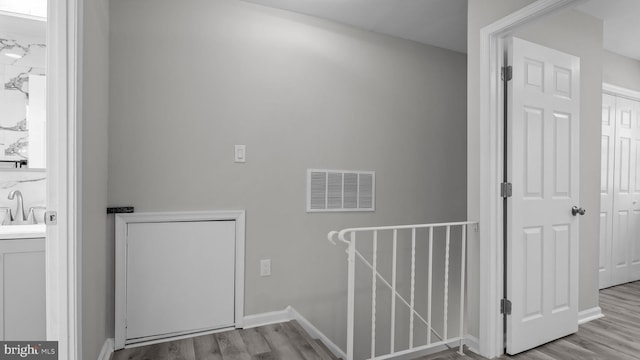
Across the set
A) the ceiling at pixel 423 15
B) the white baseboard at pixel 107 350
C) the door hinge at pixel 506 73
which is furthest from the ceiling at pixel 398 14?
the white baseboard at pixel 107 350

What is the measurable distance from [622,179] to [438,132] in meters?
2.02

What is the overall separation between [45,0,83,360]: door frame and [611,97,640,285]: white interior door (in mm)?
A: 4521

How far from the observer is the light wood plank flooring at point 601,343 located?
82.6 inches

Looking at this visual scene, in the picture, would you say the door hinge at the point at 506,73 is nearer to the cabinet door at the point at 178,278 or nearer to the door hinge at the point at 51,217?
the cabinet door at the point at 178,278

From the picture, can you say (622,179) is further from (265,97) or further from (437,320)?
(265,97)

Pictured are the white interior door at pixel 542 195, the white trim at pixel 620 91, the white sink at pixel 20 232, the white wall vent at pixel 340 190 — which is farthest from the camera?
the white trim at pixel 620 91

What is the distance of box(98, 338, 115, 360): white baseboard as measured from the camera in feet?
6.22

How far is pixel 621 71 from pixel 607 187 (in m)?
1.22

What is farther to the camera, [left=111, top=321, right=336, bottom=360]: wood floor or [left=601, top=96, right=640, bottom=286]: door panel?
[left=601, top=96, right=640, bottom=286]: door panel

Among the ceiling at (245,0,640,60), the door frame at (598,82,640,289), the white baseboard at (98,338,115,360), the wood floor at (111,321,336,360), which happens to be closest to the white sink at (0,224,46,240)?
the white baseboard at (98,338,115,360)

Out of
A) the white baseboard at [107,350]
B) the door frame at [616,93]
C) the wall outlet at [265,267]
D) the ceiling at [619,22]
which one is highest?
the ceiling at [619,22]

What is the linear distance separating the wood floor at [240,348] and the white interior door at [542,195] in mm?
1283

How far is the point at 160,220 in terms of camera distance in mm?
2227

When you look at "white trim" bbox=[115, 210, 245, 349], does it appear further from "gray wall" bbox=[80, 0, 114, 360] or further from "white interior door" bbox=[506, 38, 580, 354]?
"white interior door" bbox=[506, 38, 580, 354]
